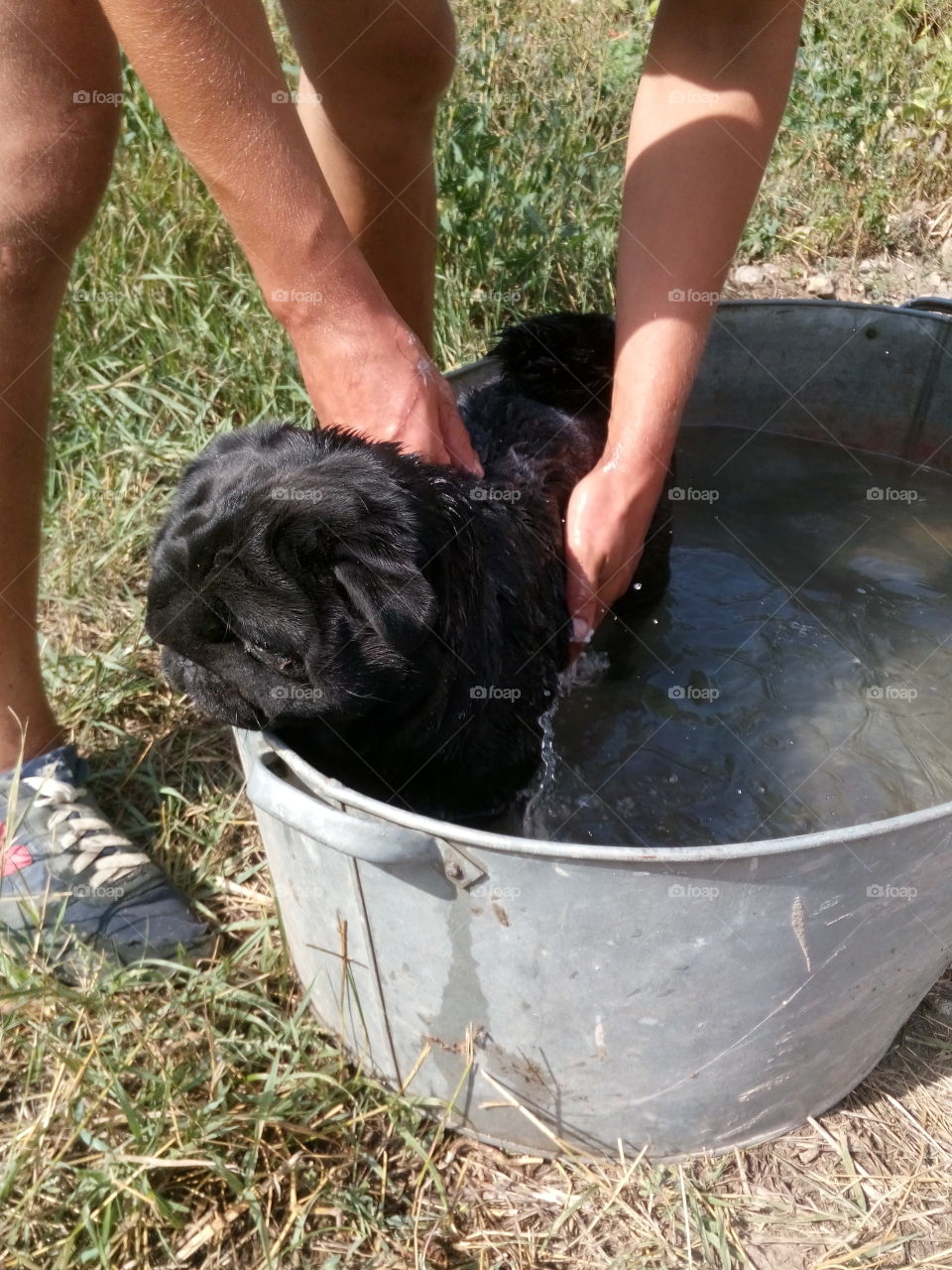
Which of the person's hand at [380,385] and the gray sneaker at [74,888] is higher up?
the person's hand at [380,385]

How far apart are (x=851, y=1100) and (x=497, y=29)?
4.50m

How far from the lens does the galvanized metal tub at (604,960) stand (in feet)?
5.09

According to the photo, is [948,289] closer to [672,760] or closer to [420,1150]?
[672,760]

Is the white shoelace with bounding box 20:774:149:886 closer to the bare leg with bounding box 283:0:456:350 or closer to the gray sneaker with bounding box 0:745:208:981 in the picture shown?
the gray sneaker with bounding box 0:745:208:981

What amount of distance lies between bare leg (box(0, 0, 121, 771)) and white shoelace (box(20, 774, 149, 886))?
104 millimetres

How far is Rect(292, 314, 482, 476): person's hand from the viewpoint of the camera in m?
2.00

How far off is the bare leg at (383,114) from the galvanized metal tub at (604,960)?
169cm

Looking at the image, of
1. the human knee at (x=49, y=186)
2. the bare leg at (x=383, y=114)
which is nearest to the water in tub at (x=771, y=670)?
the bare leg at (x=383, y=114)

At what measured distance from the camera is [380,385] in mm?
2055

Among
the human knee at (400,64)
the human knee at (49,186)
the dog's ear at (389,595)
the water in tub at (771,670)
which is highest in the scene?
the human knee at (400,64)

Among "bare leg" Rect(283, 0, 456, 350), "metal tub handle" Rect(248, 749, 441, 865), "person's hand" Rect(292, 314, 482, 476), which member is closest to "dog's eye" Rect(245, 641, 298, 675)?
"metal tub handle" Rect(248, 749, 441, 865)

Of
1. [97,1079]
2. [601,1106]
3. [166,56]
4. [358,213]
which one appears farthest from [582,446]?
[97,1079]

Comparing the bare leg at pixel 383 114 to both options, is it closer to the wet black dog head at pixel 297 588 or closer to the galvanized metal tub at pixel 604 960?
the wet black dog head at pixel 297 588

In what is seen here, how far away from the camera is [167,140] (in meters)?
3.91
